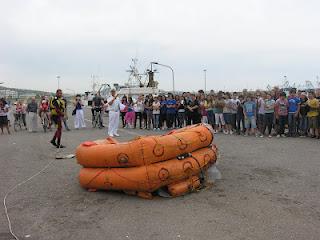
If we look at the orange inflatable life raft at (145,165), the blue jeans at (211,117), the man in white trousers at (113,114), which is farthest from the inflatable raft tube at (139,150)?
the blue jeans at (211,117)

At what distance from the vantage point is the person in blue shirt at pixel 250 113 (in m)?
16.0

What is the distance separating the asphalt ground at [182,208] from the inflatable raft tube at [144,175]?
22 centimetres

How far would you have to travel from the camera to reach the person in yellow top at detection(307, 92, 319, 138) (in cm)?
1459

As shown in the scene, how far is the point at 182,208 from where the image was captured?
20.8ft

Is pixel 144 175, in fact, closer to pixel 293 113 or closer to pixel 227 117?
pixel 293 113

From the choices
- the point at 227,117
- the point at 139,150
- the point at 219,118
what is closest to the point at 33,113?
the point at 219,118

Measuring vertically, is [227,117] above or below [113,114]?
below

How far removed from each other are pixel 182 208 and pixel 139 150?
1284mm

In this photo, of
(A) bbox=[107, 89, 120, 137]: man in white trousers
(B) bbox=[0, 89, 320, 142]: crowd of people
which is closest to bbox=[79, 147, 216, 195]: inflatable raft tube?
(B) bbox=[0, 89, 320, 142]: crowd of people

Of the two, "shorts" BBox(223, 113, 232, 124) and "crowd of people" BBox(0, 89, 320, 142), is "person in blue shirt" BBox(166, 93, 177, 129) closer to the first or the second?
"crowd of people" BBox(0, 89, 320, 142)

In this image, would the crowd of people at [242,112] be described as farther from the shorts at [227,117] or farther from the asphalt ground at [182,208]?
the asphalt ground at [182,208]

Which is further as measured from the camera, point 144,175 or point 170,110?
point 170,110

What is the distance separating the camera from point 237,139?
1470 cm

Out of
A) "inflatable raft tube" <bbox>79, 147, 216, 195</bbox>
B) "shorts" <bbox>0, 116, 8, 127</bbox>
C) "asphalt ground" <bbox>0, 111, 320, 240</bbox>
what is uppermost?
"shorts" <bbox>0, 116, 8, 127</bbox>
